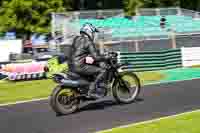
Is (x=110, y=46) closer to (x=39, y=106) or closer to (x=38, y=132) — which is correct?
(x=39, y=106)

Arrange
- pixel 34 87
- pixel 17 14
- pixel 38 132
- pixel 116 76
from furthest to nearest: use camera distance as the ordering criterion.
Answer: pixel 17 14 < pixel 34 87 < pixel 116 76 < pixel 38 132

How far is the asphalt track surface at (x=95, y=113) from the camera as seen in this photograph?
883cm

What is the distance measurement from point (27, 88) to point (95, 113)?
5633mm

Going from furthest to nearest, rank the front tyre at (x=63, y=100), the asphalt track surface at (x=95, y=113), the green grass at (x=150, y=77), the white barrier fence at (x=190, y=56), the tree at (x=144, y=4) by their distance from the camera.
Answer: the tree at (x=144, y=4) < the white barrier fence at (x=190, y=56) < the green grass at (x=150, y=77) < the front tyre at (x=63, y=100) < the asphalt track surface at (x=95, y=113)

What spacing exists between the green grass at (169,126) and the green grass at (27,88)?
17.3ft

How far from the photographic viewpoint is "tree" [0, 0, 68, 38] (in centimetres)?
3012

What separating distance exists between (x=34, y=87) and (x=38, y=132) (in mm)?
7089

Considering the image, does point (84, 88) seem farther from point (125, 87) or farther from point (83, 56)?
point (125, 87)

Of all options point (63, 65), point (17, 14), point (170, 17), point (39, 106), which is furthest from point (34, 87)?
point (170, 17)

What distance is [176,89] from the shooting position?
13.6 metres

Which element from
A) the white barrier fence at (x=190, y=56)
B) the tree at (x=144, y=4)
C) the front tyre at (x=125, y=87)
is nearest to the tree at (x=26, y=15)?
the tree at (x=144, y=4)

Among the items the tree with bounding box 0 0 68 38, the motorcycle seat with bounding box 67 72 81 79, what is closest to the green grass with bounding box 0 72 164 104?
the motorcycle seat with bounding box 67 72 81 79

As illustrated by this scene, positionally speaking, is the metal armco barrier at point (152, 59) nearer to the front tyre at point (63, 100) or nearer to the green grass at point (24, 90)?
the green grass at point (24, 90)

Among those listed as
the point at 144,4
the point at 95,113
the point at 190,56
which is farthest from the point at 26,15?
the point at 95,113
